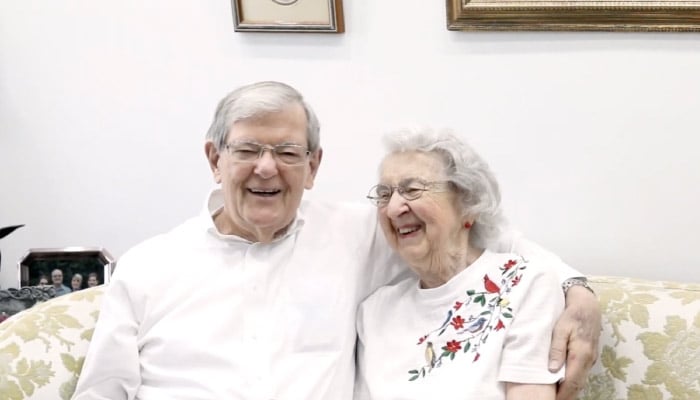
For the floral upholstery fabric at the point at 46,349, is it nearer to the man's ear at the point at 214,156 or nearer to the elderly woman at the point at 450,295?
the man's ear at the point at 214,156

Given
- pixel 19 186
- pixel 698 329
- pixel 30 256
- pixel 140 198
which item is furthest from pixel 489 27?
pixel 19 186

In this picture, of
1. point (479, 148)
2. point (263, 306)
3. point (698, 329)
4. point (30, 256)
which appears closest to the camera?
point (698, 329)

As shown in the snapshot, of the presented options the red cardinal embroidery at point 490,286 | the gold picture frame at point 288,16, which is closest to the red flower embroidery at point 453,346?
the red cardinal embroidery at point 490,286

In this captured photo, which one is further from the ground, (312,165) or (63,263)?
(312,165)

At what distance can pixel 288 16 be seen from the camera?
2408 mm

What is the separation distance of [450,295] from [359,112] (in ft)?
2.40

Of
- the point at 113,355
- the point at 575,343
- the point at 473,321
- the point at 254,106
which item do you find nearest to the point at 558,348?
the point at 575,343

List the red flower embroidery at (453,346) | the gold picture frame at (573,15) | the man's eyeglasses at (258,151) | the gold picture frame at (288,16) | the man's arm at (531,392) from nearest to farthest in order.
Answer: the man's arm at (531,392)
the red flower embroidery at (453,346)
the man's eyeglasses at (258,151)
the gold picture frame at (573,15)
the gold picture frame at (288,16)

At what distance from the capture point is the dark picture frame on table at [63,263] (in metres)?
2.55

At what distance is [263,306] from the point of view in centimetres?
195

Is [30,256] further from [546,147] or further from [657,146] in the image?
[657,146]

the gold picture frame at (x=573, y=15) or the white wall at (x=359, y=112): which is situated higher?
the gold picture frame at (x=573, y=15)

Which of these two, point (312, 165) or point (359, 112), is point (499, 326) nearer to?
point (312, 165)

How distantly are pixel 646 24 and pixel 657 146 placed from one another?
281 millimetres
